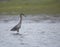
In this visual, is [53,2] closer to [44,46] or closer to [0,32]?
[0,32]

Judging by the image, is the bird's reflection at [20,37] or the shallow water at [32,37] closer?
the shallow water at [32,37]

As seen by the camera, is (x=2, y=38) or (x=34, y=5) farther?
(x=34, y=5)

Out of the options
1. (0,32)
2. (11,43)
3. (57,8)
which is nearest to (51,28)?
(0,32)

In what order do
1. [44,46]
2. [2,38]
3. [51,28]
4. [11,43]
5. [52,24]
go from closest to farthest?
[44,46] → [11,43] → [2,38] → [51,28] → [52,24]

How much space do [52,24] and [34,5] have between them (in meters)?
6.97

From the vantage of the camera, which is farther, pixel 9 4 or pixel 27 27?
pixel 9 4

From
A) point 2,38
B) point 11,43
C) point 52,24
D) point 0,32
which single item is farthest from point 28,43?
point 52,24

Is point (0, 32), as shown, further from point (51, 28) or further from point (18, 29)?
point (51, 28)

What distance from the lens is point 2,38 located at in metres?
7.87

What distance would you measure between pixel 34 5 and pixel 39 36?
903 centimetres

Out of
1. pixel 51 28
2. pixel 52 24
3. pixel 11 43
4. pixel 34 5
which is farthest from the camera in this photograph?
pixel 34 5

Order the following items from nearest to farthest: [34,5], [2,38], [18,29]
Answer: [2,38], [18,29], [34,5]

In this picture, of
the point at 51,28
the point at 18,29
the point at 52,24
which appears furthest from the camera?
the point at 52,24

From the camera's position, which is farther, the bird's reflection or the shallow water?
the bird's reflection
